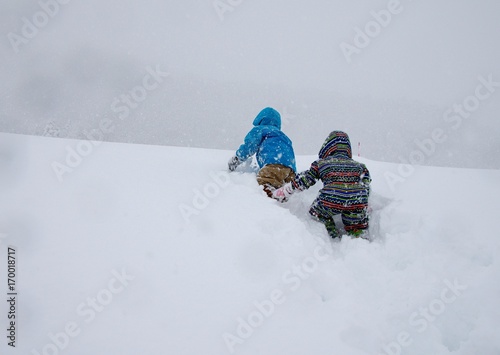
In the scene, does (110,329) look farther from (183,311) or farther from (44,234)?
(44,234)

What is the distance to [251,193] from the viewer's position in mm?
3381

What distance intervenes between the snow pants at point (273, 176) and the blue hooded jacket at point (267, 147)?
90mm

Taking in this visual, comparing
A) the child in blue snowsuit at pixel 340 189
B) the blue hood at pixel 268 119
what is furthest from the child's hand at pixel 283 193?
the blue hood at pixel 268 119

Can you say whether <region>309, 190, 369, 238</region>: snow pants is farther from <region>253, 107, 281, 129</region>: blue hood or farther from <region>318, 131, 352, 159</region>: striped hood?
<region>253, 107, 281, 129</region>: blue hood

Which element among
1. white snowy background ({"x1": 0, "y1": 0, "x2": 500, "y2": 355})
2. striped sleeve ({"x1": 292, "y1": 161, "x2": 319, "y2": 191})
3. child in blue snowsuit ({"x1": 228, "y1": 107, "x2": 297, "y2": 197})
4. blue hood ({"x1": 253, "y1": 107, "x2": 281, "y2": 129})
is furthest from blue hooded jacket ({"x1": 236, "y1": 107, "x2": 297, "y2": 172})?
striped sleeve ({"x1": 292, "y1": 161, "x2": 319, "y2": 191})

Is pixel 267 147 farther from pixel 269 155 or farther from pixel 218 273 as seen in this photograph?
pixel 218 273

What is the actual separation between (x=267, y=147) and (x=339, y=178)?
4.31ft

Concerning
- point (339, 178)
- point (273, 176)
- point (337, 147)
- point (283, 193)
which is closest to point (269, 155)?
point (273, 176)

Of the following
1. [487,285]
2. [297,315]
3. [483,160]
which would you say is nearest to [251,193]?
[297,315]

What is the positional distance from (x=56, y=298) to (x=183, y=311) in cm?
73

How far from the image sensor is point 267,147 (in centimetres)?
434

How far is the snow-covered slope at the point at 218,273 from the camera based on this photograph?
1.65m

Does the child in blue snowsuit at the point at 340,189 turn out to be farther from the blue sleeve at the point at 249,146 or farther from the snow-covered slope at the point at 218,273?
the blue sleeve at the point at 249,146

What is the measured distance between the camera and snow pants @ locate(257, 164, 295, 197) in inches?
154
